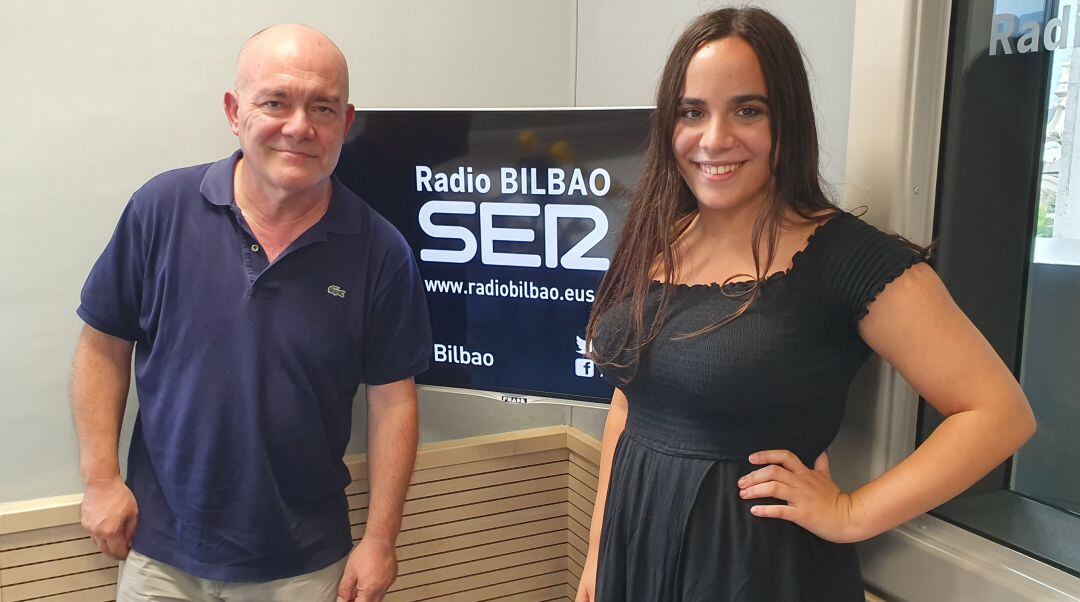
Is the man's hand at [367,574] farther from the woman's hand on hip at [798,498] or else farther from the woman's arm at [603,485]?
the woman's hand on hip at [798,498]

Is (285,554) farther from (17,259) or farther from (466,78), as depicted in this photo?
(466,78)

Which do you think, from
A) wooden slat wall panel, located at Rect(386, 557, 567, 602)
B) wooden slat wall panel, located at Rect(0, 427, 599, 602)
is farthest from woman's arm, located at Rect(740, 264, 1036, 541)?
wooden slat wall panel, located at Rect(386, 557, 567, 602)

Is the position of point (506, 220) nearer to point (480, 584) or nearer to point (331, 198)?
point (331, 198)

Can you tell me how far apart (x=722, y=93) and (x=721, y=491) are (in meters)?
0.59

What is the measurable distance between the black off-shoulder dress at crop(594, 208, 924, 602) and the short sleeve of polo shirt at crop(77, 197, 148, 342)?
3.45ft

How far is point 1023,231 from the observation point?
4.58 ft

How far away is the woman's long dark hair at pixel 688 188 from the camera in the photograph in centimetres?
123

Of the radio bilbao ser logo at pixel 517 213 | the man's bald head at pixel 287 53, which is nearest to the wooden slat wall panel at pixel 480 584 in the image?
the radio bilbao ser logo at pixel 517 213

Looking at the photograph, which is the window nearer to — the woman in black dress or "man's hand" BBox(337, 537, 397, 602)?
the woman in black dress

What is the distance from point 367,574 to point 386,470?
0.23 m

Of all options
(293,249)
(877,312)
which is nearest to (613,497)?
(877,312)

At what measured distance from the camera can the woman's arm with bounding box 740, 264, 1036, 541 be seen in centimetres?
111

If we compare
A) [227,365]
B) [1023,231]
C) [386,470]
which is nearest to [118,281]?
[227,365]

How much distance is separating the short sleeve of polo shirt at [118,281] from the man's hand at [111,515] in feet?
1.13
